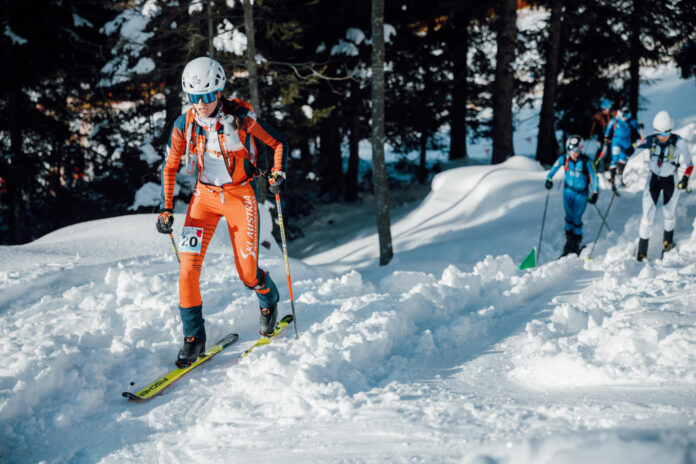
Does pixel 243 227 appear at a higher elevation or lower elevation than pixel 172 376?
higher

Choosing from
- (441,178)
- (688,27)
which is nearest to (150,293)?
(441,178)

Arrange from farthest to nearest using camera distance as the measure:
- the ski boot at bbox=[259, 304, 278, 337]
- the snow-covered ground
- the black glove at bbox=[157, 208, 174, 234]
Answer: the ski boot at bbox=[259, 304, 278, 337] → the black glove at bbox=[157, 208, 174, 234] → the snow-covered ground

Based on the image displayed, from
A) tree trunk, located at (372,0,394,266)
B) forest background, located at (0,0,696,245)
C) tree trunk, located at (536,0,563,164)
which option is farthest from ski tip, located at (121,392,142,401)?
tree trunk, located at (536,0,563,164)

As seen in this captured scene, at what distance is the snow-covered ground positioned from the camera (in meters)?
2.94

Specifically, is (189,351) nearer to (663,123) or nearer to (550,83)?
(663,123)

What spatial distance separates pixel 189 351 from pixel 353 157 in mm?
16277

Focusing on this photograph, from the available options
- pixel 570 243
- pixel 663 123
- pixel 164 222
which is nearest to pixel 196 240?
pixel 164 222

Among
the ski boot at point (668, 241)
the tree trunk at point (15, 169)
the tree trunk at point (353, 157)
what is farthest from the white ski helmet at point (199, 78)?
the tree trunk at point (353, 157)

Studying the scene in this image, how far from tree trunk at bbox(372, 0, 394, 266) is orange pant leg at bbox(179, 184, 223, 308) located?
553 cm

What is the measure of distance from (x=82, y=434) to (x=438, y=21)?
20.5 metres

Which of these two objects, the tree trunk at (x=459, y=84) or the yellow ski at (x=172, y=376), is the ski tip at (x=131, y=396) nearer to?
the yellow ski at (x=172, y=376)

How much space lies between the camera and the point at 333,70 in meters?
17.5

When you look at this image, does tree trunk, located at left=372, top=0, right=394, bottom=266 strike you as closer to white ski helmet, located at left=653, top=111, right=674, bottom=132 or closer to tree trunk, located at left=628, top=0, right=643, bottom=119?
white ski helmet, located at left=653, top=111, right=674, bottom=132

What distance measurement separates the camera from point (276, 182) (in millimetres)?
4715
